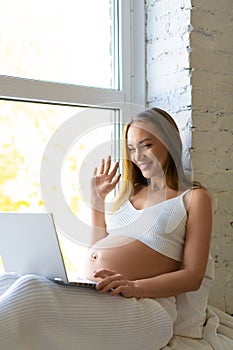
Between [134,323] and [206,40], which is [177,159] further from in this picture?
[134,323]

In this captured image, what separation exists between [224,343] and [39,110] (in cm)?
99

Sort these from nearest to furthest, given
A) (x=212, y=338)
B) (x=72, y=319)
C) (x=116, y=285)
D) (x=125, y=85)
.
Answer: (x=72, y=319)
(x=116, y=285)
(x=212, y=338)
(x=125, y=85)

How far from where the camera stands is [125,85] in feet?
7.48

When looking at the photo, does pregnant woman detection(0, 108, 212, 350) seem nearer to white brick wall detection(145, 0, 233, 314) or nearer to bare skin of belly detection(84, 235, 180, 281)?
bare skin of belly detection(84, 235, 180, 281)

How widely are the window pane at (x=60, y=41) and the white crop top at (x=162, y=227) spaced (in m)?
0.58

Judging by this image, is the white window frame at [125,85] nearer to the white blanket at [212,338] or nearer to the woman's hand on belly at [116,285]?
the woman's hand on belly at [116,285]

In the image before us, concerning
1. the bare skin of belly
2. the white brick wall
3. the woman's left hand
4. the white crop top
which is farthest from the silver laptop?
the white brick wall

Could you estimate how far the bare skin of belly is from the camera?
1.79 m

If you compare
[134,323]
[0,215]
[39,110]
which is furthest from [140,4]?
[134,323]

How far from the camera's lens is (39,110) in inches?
80.7

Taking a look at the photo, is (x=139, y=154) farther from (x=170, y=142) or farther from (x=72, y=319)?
(x=72, y=319)

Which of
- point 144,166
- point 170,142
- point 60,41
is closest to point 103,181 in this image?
point 144,166

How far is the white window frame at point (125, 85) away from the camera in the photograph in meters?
2.07

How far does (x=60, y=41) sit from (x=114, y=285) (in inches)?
38.6
